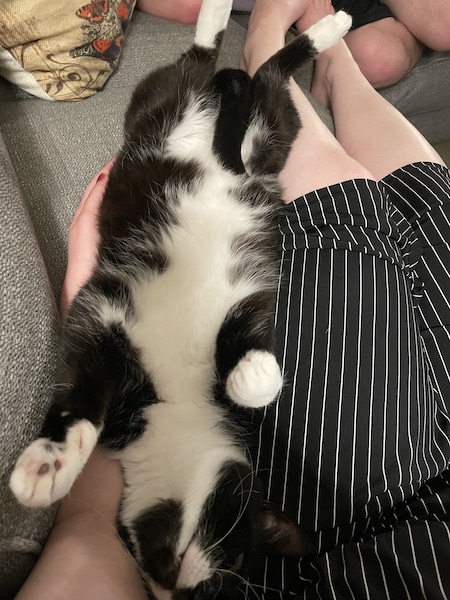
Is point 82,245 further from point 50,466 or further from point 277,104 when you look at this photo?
point 277,104

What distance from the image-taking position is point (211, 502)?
2.56ft

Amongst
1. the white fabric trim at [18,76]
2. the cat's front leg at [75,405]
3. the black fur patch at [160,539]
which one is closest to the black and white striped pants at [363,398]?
the black fur patch at [160,539]

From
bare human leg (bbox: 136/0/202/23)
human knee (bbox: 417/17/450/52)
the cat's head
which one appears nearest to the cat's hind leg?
the cat's head

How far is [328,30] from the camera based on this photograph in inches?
47.9

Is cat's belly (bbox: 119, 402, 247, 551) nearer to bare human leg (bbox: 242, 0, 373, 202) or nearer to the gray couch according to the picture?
the gray couch

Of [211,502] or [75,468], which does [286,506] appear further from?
[75,468]

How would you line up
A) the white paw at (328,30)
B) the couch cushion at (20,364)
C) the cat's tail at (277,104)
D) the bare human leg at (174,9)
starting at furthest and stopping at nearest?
the bare human leg at (174,9) → the white paw at (328,30) → the cat's tail at (277,104) → the couch cushion at (20,364)

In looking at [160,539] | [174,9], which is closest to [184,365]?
[160,539]

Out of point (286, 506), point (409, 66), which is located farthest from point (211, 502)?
point (409, 66)

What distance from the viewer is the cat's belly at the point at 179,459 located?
78cm

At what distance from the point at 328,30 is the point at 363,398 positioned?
3.14 ft

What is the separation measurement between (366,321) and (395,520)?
0.32 metres

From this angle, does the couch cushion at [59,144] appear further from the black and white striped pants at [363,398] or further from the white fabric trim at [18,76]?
the black and white striped pants at [363,398]

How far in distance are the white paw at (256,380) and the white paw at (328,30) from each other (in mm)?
877
